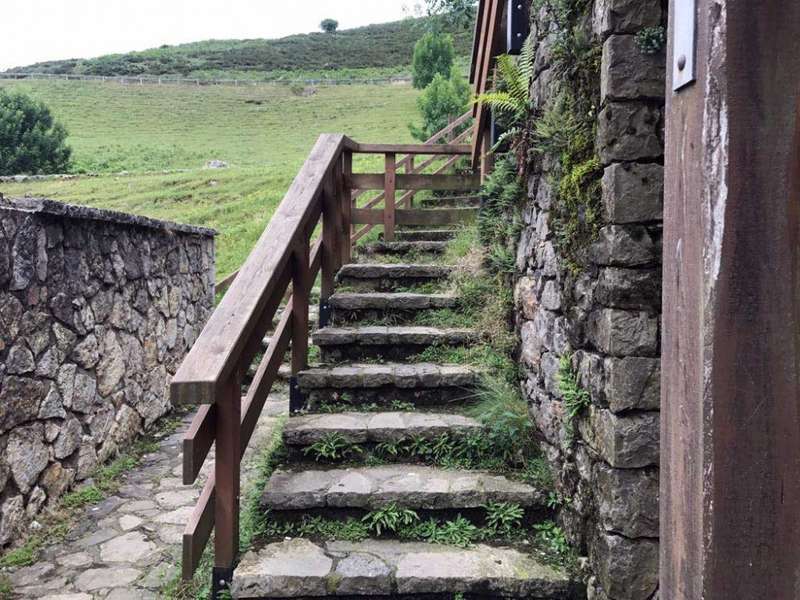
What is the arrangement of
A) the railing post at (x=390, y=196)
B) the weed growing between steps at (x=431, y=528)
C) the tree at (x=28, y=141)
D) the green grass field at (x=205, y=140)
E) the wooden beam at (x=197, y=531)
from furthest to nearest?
the tree at (x=28, y=141), the green grass field at (x=205, y=140), the railing post at (x=390, y=196), the weed growing between steps at (x=431, y=528), the wooden beam at (x=197, y=531)

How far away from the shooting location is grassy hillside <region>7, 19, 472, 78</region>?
4206 centimetres

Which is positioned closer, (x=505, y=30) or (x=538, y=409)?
(x=538, y=409)

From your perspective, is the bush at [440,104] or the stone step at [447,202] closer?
the stone step at [447,202]

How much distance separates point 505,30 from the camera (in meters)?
3.87

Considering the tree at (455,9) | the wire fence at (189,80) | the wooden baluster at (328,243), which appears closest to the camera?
the wooden baluster at (328,243)

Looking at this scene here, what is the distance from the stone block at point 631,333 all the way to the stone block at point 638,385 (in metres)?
0.03

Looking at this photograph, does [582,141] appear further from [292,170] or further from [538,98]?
[292,170]

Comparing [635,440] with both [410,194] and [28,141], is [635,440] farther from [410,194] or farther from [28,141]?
[28,141]

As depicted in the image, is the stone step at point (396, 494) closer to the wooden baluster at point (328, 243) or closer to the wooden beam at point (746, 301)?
the wooden beam at point (746, 301)

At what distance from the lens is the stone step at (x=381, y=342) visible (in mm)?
3375

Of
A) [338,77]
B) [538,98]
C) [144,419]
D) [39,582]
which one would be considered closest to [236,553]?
[39,582]

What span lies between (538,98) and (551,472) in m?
1.66

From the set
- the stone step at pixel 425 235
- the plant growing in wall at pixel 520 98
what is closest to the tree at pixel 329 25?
the stone step at pixel 425 235

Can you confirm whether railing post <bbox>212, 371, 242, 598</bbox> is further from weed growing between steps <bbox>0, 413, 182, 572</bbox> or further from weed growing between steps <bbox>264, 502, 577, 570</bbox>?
weed growing between steps <bbox>0, 413, 182, 572</bbox>
